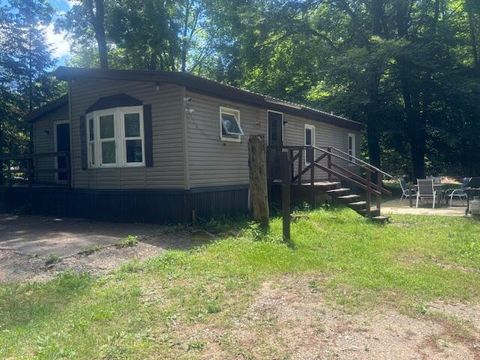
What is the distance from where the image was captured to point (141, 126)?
968 cm

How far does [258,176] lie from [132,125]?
346cm

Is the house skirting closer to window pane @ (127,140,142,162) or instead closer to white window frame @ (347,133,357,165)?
window pane @ (127,140,142,162)

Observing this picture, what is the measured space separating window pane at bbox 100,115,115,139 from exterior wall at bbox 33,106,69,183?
4011mm

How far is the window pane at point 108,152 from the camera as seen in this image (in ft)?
33.3

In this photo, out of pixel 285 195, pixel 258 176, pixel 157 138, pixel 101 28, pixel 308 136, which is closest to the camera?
pixel 285 195

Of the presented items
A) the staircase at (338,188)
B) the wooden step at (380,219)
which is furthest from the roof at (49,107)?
the wooden step at (380,219)

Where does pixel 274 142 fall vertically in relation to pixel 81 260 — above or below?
above

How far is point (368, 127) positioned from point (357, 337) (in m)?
19.9

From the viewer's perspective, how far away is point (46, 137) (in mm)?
14297

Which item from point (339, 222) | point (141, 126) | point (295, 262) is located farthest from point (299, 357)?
point (141, 126)

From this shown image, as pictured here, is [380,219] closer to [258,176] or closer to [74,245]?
[258,176]

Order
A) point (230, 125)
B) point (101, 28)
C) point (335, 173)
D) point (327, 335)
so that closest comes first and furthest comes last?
point (327, 335) < point (335, 173) < point (230, 125) < point (101, 28)

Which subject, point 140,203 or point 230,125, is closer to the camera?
point 140,203

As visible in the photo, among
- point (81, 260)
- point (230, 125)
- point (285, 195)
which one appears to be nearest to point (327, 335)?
point (285, 195)
